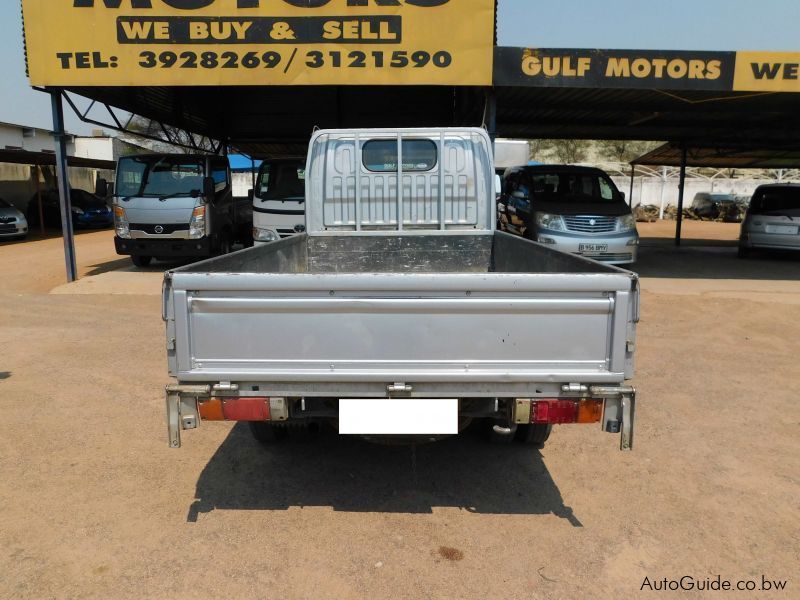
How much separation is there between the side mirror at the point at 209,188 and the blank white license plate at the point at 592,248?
7000 mm

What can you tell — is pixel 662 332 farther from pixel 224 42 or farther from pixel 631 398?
pixel 224 42

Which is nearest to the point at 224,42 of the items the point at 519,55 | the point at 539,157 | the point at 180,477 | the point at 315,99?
the point at 519,55

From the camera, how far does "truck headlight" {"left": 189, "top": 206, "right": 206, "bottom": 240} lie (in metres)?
11.2

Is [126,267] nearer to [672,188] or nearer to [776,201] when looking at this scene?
[776,201]

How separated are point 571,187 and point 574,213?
110cm

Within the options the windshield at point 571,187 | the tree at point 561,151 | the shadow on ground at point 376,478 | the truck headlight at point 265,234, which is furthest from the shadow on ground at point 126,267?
the tree at point 561,151

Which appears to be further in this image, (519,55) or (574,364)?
(519,55)

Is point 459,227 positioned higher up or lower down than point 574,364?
higher up

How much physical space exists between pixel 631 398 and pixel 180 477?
262 centimetres

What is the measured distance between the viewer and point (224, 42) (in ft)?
30.7

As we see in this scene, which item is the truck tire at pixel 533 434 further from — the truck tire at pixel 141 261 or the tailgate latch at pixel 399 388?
the truck tire at pixel 141 261

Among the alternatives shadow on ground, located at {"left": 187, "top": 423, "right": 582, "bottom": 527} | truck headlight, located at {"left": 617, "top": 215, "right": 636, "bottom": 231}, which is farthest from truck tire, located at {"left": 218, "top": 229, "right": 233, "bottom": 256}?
shadow on ground, located at {"left": 187, "top": 423, "right": 582, "bottom": 527}

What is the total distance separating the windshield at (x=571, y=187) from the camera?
11.5m

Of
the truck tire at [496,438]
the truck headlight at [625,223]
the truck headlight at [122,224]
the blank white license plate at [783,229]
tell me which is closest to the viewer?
the truck tire at [496,438]
